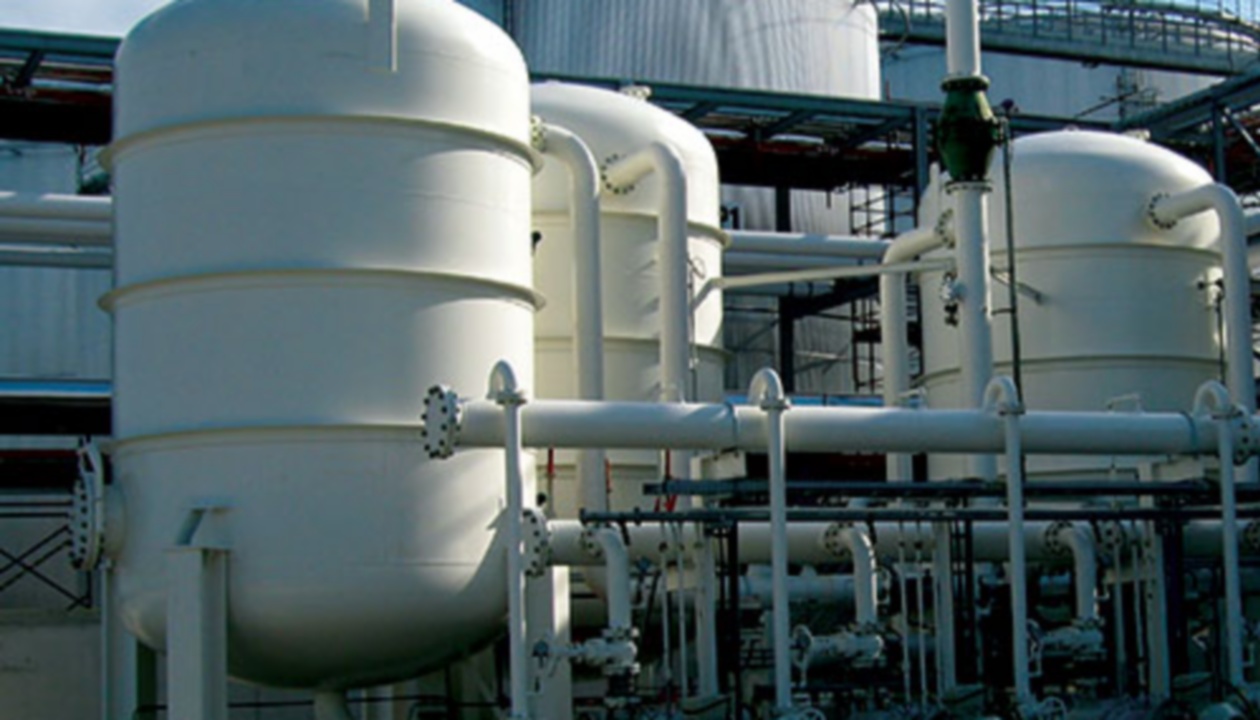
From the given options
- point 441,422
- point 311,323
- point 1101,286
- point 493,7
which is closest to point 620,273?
point 1101,286

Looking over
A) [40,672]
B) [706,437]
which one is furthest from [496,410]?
[40,672]

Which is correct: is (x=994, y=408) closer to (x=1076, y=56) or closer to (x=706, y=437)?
(x=706, y=437)

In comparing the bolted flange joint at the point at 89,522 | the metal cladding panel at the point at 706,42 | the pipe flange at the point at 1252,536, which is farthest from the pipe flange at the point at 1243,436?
the metal cladding panel at the point at 706,42

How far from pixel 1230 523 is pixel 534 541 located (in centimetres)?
561

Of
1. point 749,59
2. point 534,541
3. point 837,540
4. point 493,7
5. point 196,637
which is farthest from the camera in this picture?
point 493,7

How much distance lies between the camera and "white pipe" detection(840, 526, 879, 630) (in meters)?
14.5

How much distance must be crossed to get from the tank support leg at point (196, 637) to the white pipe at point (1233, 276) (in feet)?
30.1

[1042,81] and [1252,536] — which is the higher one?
[1042,81]

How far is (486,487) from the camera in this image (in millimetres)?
13727

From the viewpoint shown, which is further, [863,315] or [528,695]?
[863,315]

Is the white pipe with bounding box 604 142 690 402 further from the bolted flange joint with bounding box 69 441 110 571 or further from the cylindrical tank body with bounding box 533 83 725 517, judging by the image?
the bolted flange joint with bounding box 69 441 110 571

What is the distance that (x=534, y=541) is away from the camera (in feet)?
43.1

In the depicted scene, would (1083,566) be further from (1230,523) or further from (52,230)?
(52,230)

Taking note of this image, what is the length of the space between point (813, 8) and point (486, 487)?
1475 centimetres
